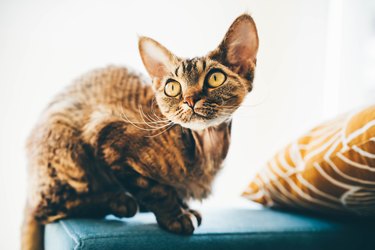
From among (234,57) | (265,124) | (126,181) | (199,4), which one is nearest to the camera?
(234,57)

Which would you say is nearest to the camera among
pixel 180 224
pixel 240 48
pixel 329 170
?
pixel 240 48

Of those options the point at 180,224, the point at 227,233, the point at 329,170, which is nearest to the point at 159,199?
the point at 180,224

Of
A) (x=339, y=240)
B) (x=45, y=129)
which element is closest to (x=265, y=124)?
(x=339, y=240)

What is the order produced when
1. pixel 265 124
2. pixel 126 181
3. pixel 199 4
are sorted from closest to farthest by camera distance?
pixel 126 181 < pixel 199 4 < pixel 265 124

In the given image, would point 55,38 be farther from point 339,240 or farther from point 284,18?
point 339,240

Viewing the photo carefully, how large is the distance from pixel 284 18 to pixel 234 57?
1.16 ft

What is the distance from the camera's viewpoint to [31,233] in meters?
0.89

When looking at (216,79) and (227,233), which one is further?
(227,233)

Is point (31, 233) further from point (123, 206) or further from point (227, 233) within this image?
point (227, 233)

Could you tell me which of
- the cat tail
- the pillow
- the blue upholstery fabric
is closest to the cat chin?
the blue upholstery fabric

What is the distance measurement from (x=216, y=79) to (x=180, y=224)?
320mm

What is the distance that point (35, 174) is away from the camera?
848mm

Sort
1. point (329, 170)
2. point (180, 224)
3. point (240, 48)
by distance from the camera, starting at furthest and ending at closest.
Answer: point (329, 170)
point (180, 224)
point (240, 48)

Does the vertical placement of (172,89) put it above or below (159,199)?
above
